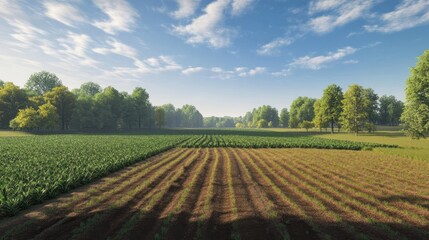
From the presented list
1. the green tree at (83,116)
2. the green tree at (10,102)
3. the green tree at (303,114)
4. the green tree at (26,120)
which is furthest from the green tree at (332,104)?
the green tree at (10,102)

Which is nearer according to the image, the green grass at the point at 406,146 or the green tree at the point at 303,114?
the green grass at the point at 406,146

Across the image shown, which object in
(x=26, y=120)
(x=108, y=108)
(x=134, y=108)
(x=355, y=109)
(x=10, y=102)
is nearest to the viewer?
(x=355, y=109)

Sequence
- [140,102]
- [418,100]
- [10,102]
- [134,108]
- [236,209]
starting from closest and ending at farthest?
[236,209] < [418,100] < [10,102] < [134,108] < [140,102]

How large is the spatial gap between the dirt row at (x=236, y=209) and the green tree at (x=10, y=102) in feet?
259

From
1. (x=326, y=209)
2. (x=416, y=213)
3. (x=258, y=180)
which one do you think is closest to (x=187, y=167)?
(x=258, y=180)

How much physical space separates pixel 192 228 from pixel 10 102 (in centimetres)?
9127

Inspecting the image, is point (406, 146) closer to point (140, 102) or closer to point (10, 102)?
point (140, 102)

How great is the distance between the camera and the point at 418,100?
35844 mm

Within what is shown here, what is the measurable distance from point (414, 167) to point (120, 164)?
26.2 m

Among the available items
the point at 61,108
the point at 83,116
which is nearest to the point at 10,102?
the point at 61,108

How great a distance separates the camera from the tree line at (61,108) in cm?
6850

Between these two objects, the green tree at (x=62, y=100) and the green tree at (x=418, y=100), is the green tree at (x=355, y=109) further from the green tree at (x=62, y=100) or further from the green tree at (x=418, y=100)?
the green tree at (x=62, y=100)

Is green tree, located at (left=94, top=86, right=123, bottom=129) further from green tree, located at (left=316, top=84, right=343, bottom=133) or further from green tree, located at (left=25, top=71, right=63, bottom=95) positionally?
green tree, located at (left=316, top=84, right=343, bottom=133)

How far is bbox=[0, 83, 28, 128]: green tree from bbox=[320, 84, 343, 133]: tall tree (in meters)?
97.9
